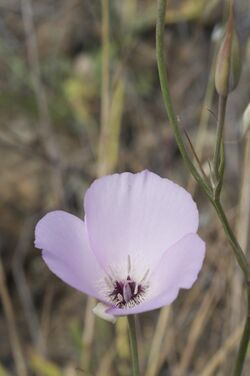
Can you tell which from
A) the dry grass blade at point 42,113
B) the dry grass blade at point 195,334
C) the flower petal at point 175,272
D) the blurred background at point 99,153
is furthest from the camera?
the dry grass blade at point 42,113

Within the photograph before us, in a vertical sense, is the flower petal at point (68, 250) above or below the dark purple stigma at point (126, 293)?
above

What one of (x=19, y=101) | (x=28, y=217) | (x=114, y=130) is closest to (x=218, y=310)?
(x=114, y=130)

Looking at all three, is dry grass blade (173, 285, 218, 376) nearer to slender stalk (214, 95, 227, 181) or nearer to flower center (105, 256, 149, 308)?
flower center (105, 256, 149, 308)

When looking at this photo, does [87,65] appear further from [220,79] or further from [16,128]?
[220,79]

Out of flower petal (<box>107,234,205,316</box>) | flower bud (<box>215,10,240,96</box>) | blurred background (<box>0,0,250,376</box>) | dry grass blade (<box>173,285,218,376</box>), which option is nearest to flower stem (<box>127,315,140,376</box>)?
flower petal (<box>107,234,205,316</box>)

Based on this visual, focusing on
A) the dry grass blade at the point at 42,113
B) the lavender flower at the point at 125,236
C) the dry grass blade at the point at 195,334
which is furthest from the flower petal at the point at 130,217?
the dry grass blade at the point at 42,113

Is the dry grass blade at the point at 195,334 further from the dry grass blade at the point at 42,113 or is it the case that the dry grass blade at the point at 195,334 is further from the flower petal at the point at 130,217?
the flower petal at the point at 130,217

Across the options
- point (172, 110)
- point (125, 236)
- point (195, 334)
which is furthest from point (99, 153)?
point (172, 110)

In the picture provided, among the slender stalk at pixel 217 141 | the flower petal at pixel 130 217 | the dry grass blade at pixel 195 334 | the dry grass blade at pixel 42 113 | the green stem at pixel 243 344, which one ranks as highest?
the slender stalk at pixel 217 141
